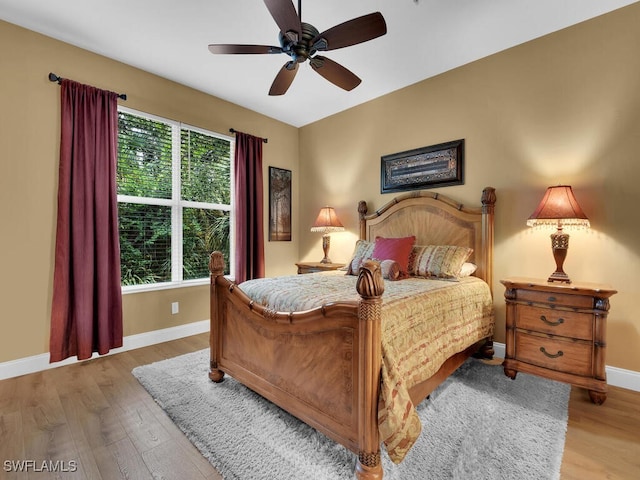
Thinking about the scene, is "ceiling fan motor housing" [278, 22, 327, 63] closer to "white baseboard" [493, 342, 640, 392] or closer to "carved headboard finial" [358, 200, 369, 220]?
"carved headboard finial" [358, 200, 369, 220]

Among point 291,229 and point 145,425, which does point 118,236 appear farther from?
point 291,229

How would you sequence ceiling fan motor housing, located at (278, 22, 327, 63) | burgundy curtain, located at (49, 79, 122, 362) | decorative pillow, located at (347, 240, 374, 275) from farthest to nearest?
decorative pillow, located at (347, 240, 374, 275), burgundy curtain, located at (49, 79, 122, 362), ceiling fan motor housing, located at (278, 22, 327, 63)

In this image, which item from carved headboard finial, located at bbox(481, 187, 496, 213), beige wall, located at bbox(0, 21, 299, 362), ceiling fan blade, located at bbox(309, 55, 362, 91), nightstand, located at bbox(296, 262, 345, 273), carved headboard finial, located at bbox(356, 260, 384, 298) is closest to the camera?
→ carved headboard finial, located at bbox(356, 260, 384, 298)

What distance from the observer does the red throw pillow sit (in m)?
2.85

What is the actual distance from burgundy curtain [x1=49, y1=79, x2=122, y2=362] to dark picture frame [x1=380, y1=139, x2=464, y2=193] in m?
2.90

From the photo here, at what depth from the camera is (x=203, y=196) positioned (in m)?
3.73

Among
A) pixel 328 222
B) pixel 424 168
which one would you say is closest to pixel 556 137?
pixel 424 168

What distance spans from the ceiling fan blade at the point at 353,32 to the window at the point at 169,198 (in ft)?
7.26

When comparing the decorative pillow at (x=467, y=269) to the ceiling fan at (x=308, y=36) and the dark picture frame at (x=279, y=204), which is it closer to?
the ceiling fan at (x=308, y=36)

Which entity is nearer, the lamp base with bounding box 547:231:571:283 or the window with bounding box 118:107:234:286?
the lamp base with bounding box 547:231:571:283

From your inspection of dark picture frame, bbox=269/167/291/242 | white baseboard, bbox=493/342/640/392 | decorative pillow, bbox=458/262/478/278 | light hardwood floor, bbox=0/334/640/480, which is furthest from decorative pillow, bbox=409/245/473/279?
dark picture frame, bbox=269/167/291/242

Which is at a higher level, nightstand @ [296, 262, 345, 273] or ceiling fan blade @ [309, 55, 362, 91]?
ceiling fan blade @ [309, 55, 362, 91]

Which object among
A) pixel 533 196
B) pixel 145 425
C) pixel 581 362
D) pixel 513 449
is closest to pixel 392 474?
pixel 513 449

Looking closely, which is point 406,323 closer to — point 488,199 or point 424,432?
point 424,432
